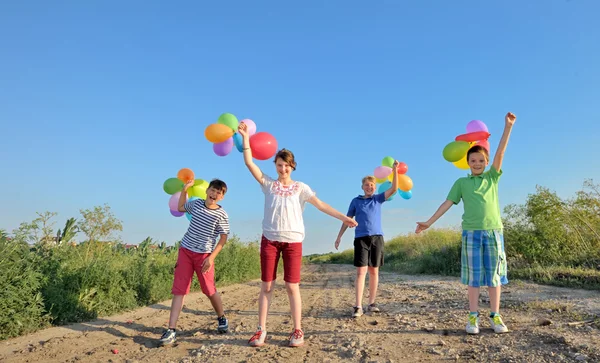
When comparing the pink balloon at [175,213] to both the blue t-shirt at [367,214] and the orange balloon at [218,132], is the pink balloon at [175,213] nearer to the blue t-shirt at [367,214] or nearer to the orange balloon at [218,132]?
the orange balloon at [218,132]

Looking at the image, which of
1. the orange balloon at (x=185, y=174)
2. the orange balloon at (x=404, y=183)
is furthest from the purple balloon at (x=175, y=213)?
the orange balloon at (x=404, y=183)

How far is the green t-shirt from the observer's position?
14.0 ft

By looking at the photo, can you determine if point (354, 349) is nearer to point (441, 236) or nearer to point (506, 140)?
point (506, 140)

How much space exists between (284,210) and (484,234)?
2184 mm

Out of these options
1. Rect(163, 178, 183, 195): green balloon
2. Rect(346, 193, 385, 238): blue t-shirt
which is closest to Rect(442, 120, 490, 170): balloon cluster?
Rect(346, 193, 385, 238): blue t-shirt

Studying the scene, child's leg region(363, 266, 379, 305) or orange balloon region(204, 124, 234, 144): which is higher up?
orange balloon region(204, 124, 234, 144)

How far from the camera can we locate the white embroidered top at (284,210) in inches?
161

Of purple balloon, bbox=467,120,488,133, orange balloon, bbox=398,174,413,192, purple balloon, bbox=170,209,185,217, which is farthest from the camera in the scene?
orange balloon, bbox=398,174,413,192

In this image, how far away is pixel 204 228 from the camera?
4.79 metres

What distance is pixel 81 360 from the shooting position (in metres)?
3.80

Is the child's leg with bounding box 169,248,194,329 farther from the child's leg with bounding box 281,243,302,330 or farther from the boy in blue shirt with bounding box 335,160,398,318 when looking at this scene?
the boy in blue shirt with bounding box 335,160,398,318

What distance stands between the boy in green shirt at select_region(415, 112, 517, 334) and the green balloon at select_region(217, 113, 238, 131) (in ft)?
9.53

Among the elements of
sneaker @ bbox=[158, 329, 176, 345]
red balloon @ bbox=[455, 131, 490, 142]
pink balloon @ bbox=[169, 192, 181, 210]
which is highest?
red balloon @ bbox=[455, 131, 490, 142]

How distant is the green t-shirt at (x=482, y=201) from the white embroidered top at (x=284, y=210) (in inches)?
68.8
